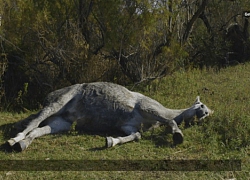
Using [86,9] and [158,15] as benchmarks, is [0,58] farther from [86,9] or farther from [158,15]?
[158,15]

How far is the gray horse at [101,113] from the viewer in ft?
17.5

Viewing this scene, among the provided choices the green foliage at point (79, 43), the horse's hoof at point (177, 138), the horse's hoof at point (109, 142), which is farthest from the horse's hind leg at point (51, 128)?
the green foliage at point (79, 43)

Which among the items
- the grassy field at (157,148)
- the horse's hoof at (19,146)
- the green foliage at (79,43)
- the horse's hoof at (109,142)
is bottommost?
the grassy field at (157,148)

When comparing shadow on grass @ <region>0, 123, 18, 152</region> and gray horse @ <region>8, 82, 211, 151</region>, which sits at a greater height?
gray horse @ <region>8, 82, 211, 151</region>

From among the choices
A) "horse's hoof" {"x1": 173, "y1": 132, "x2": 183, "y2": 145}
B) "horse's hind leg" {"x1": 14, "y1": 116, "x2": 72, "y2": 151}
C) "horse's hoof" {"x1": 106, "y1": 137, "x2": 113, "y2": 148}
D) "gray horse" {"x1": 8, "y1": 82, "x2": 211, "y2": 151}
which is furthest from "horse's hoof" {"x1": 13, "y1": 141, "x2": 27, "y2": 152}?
"horse's hoof" {"x1": 173, "y1": 132, "x2": 183, "y2": 145}

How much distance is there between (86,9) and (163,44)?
2278 millimetres

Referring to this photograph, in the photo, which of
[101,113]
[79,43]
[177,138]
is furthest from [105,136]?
[79,43]

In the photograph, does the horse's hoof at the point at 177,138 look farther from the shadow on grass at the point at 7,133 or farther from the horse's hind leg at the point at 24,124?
the shadow on grass at the point at 7,133

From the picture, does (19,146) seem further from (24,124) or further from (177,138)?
(177,138)

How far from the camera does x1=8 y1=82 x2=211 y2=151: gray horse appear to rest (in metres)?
5.35

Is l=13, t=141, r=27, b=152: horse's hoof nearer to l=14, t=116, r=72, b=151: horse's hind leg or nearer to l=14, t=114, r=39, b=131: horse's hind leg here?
l=14, t=116, r=72, b=151: horse's hind leg

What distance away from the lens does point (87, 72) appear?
849 cm

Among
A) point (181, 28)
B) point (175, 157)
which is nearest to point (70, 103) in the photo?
point (175, 157)

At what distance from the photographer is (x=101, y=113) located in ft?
17.9
